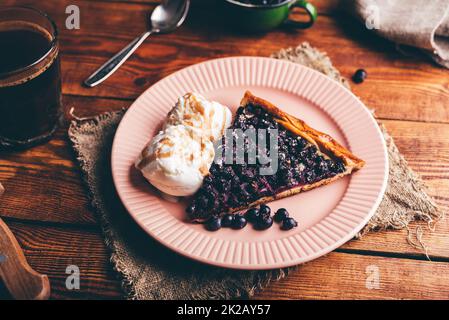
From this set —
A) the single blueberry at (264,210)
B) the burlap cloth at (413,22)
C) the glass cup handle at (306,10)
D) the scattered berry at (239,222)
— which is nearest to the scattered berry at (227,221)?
the scattered berry at (239,222)

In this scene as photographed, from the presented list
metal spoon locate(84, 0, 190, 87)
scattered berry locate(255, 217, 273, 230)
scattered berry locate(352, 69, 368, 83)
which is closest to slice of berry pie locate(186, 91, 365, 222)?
scattered berry locate(255, 217, 273, 230)

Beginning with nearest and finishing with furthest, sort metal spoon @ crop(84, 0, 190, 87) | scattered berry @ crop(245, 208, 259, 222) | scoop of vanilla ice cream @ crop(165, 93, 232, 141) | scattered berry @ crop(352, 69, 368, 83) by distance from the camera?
scattered berry @ crop(245, 208, 259, 222), scoop of vanilla ice cream @ crop(165, 93, 232, 141), scattered berry @ crop(352, 69, 368, 83), metal spoon @ crop(84, 0, 190, 87)

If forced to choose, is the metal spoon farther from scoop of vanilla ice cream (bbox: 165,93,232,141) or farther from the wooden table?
scoop of vanilla ice cream (bbox: 165,93,232,141)

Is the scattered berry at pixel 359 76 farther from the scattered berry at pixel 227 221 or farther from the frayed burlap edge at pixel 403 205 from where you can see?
the scattered berry at pixel 227 221

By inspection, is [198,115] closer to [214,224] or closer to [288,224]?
[214,224]

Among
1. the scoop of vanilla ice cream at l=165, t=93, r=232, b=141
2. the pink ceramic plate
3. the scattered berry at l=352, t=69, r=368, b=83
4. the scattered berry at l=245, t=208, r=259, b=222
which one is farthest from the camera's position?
the scattered berry at l=352, t=69, r=368, b=83
